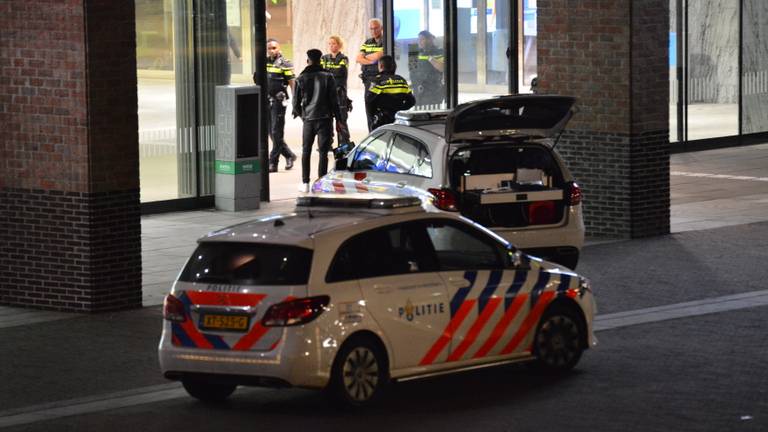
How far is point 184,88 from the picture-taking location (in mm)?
22250

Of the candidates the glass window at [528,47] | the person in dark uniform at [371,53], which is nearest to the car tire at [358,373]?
the person in dark uniform at [371,53]

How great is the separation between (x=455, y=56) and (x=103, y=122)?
13.4 m

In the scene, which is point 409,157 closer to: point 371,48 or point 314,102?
point 314,102

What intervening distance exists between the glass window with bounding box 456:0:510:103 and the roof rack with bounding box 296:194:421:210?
16.1 meters

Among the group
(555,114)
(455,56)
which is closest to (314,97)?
(455,56)

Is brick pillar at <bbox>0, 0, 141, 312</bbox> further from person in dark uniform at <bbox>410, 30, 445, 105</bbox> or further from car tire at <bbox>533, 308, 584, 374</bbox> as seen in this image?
person in dark uniform at <bbox>410, 30, 445, 105</bbox>

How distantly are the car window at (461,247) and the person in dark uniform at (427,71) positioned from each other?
1584 centimetres

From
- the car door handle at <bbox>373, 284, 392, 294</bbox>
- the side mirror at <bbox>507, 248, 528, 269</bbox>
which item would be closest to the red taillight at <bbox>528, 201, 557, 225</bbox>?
the side mirror at <bbox>507, 248, 528, 269</bbox>

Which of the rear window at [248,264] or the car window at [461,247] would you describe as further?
Answer: the car window at [461,247]

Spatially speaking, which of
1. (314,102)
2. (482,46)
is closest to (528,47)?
(482,46)

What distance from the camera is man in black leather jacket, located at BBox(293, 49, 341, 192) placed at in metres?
23.3

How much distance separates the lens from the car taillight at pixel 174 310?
11.2 meters

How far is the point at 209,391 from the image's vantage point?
11609 millimetres

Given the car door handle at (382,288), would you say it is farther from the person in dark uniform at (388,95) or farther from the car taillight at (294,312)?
the person in dark uniform at (388,95)
